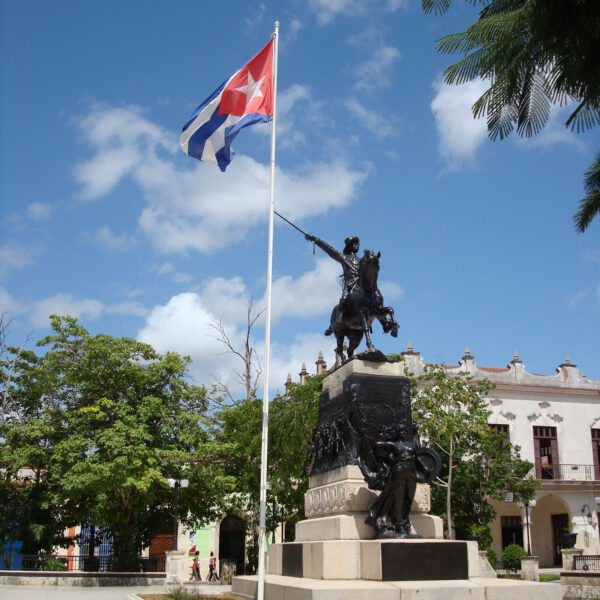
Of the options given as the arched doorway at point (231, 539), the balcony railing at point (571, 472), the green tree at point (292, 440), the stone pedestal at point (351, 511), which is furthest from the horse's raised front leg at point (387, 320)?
the arched doorway at point (231, 539)

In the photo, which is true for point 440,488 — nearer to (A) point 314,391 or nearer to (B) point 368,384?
(A) point 314,391

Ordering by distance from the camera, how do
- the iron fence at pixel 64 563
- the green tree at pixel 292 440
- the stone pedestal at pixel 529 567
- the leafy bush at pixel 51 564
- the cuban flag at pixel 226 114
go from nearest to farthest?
the cuban flag at pixel 226 114
the stone pedestal at pixel 529 567
the green tree at pixel 292 440
the leafy bush at pixel 51 564
the iron fence at pixel 64 563

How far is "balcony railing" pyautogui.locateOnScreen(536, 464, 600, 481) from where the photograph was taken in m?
36.7

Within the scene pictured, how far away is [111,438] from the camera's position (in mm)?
26266

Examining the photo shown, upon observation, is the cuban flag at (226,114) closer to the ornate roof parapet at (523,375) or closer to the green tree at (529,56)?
the green tree at (529,56)

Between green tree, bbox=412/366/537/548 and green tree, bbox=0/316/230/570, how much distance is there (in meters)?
9.30

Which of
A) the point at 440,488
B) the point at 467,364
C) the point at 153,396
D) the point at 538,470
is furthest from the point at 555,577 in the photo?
the point at 153,396

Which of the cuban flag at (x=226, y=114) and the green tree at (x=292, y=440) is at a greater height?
the cuban flag at (x=226, y=114)

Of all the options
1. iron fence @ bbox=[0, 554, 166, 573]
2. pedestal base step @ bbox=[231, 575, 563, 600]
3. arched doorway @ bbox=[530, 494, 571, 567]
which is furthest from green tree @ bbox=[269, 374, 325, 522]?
pedestal base step @ bbox=[231, 575, 563, 600]

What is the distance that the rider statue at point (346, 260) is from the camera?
12031mm

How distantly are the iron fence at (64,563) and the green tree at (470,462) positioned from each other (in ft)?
42.2

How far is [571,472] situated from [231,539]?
20000mm

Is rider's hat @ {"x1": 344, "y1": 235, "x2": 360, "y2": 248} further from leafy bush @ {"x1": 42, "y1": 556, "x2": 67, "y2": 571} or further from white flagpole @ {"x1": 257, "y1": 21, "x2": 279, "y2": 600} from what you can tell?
leafy bush @ {"x1": 42, "y1": 556, "x2": 67, "y2": 571}

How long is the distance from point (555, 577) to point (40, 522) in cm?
2072
